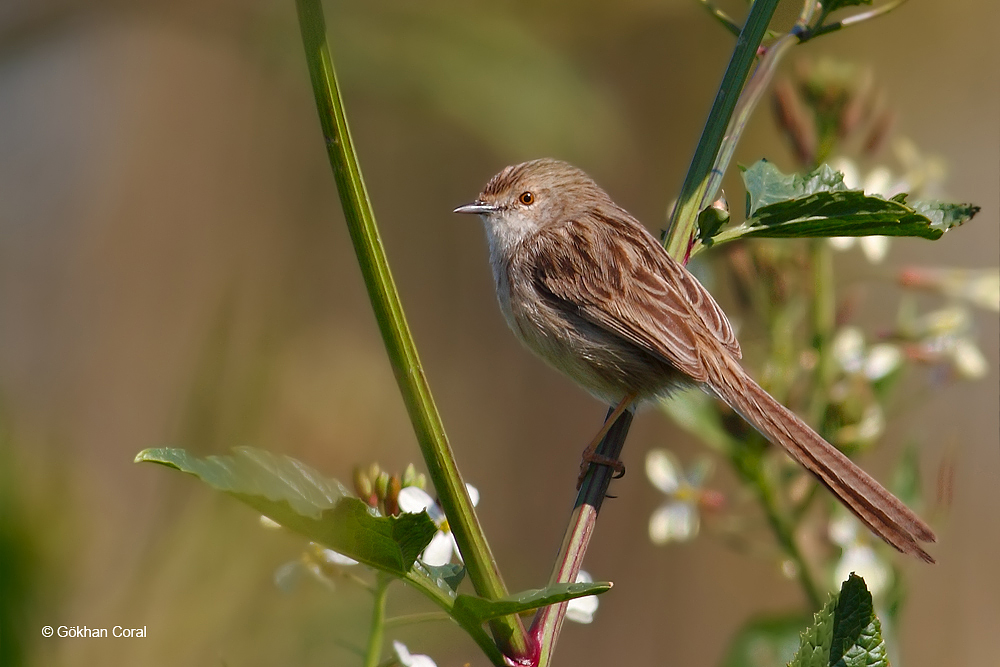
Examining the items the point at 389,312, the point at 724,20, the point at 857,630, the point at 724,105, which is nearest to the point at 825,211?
the point at 724,105

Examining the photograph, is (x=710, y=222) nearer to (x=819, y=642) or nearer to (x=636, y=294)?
(x=819, y=642)

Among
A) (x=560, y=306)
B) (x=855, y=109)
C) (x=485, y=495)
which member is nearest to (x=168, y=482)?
(x=560, y=306)

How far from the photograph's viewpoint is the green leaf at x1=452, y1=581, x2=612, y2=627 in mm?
1111

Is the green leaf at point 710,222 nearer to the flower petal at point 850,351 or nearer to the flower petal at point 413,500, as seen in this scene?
the flower petal at point 413,500

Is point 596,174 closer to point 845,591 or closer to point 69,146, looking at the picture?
point 69,146

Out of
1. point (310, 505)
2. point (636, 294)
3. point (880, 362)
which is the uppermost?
point (636, 294)

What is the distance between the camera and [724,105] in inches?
66.1

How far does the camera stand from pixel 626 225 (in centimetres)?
Answer: 335

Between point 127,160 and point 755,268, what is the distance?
5.66 meters

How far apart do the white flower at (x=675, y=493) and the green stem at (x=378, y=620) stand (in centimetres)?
129

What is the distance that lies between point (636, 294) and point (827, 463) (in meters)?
0.93

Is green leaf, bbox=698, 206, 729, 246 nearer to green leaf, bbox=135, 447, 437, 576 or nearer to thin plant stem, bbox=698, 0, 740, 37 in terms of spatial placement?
thin plant stem, bbox=698, 0, 740, 37

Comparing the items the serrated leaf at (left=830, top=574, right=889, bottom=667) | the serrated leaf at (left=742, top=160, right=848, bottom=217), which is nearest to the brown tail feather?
the serrated leaf at (left=830, top=574, right=889, bottom=667)

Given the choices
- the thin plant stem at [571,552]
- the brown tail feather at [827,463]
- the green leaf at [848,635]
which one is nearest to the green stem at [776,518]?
the brown tail feather at [827,463]
